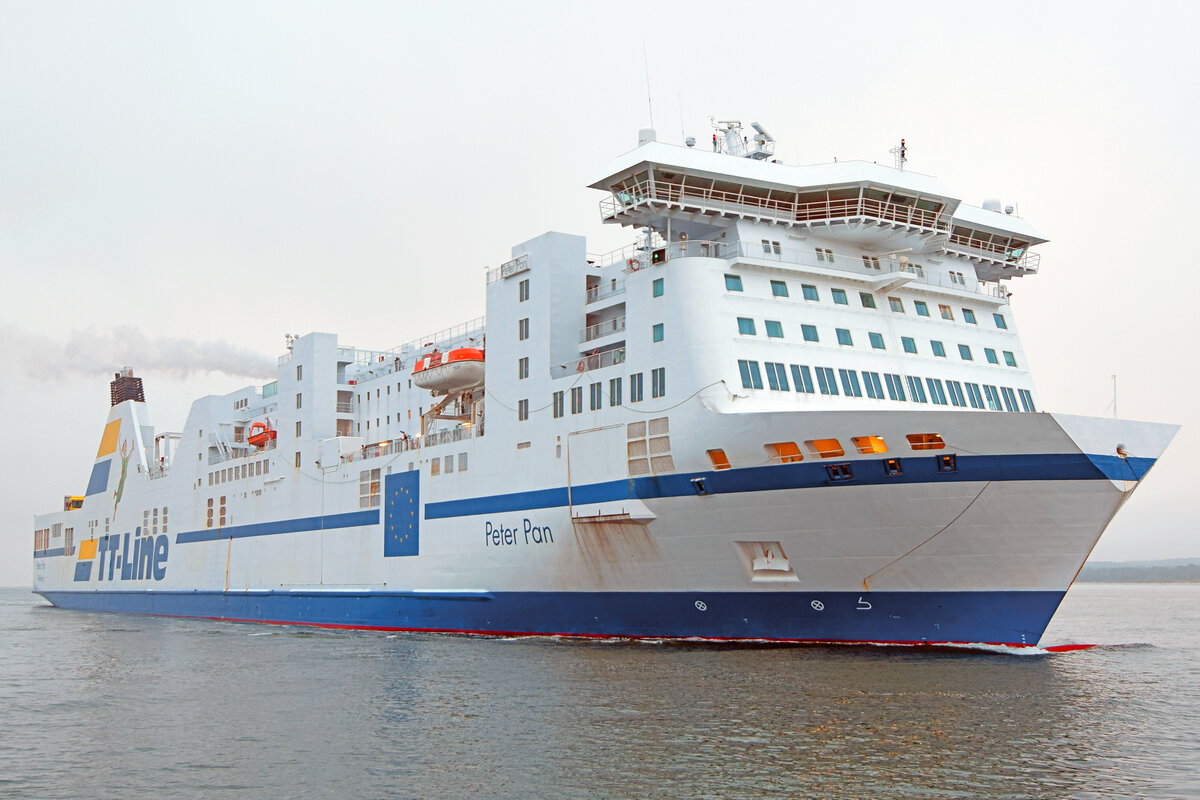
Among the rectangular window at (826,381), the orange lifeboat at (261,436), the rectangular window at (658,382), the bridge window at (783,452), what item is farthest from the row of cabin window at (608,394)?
the orange lifeboat at (261,436)

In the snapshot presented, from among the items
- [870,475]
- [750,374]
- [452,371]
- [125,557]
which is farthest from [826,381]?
[125,557]

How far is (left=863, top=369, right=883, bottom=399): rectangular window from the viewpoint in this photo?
23453 mm

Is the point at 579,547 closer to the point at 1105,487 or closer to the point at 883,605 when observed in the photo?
the point at 883,605

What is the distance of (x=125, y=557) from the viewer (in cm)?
5012

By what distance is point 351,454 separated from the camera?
34719 millimetres

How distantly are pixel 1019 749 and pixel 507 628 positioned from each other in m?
16.0

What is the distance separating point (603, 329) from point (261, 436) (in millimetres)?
19376

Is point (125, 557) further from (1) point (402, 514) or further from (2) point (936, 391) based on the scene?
(2) point (936, 391)

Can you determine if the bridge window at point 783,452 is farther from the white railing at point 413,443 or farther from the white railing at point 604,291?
the white railing at point 413,443

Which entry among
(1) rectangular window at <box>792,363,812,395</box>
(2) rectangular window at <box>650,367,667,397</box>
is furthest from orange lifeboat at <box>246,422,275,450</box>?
(1) rectangular window at <box>792,363,812,395</box>

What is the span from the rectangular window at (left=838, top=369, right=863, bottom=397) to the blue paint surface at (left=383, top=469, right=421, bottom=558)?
13.3 metres

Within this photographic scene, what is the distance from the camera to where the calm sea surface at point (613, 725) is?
12102 millimetres

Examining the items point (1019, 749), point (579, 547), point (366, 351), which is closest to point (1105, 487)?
point (1019, 749)

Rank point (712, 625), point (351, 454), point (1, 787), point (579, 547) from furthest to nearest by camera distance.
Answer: point (351, 454) → point (579, 547) → point (712, 625) → point (1, 787)
